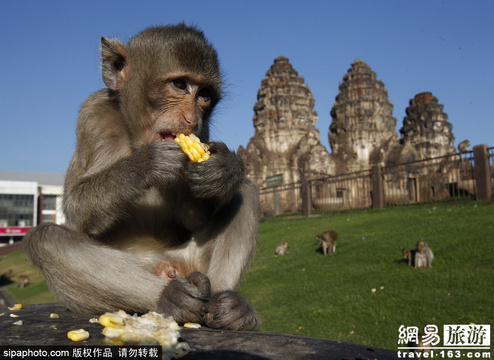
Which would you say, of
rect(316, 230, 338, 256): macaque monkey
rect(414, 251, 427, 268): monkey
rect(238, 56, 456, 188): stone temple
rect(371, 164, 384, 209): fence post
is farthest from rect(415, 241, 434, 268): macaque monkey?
rect(238, 56, 456, 188): stone temple

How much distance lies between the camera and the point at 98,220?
261 cm

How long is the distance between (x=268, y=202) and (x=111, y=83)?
29.0 m

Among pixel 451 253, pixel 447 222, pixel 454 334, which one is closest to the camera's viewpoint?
pixel 454 334

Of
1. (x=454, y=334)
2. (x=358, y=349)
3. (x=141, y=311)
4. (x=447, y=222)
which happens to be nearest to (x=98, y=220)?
(x=141, y=311)

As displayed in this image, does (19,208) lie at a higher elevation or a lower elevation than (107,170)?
higher

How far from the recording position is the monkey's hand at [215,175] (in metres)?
2.54

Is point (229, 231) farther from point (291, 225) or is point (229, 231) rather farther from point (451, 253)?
point (291, 225)

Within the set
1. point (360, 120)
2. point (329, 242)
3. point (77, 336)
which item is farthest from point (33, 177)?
point (77, 336)

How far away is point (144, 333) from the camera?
1.84 m

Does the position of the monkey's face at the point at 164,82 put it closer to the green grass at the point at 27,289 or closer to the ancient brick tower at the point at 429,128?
the green grass at the point at 27,289

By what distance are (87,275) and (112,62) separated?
1583 millimetres

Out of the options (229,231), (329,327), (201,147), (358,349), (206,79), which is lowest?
(329,327)

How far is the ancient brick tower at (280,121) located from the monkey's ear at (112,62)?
121 feet

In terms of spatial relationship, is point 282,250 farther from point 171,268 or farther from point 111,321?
point 111,321
